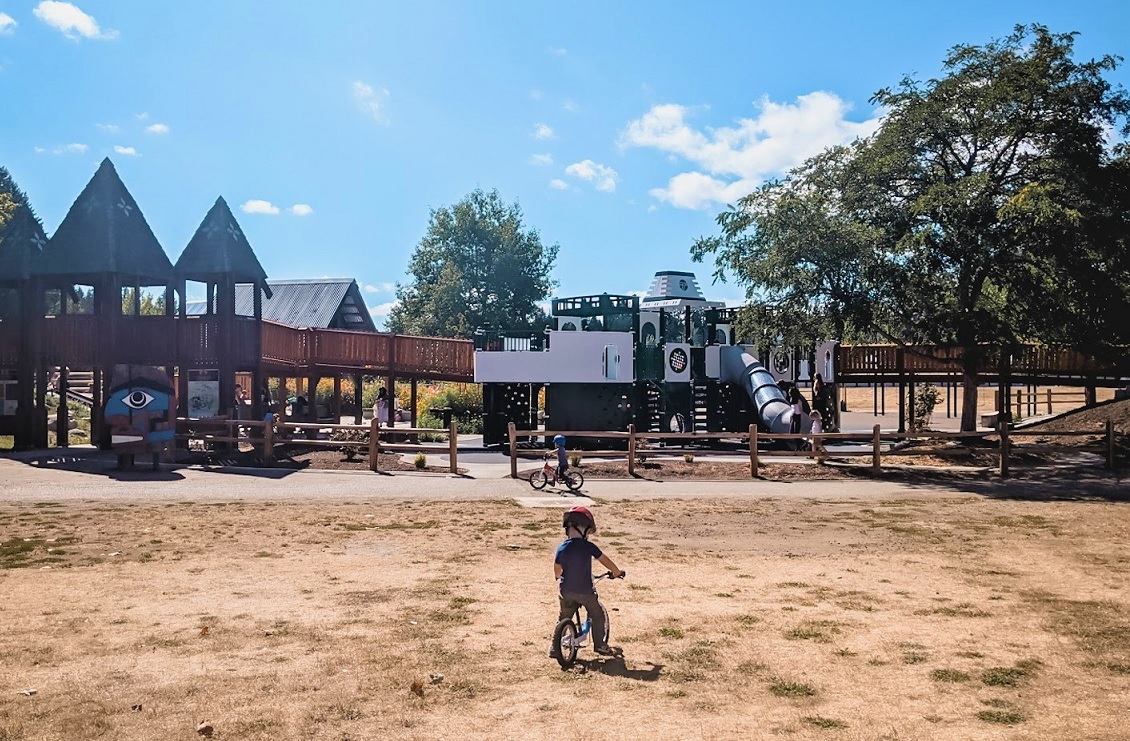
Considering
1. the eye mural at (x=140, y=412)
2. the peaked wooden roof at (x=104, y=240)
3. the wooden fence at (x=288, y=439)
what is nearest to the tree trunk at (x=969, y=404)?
the wooden fence at (x=288, y=439)

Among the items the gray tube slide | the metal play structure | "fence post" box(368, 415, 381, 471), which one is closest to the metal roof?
the metal play structure

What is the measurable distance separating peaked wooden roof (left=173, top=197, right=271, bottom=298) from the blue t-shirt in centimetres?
2271

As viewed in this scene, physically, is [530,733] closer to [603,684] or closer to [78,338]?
[603,684]

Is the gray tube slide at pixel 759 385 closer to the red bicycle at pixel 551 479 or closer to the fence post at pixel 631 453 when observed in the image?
the fence post at pixel 631 453

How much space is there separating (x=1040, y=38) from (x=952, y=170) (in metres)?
4.02

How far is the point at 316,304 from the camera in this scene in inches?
2256

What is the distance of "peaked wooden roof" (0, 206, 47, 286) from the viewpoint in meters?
29.5

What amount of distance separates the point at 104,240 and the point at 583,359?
14369 millimetres

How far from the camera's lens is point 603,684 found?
307 inches

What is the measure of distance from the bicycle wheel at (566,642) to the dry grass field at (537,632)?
0.43 feet

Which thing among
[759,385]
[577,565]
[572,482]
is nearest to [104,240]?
[572,482]

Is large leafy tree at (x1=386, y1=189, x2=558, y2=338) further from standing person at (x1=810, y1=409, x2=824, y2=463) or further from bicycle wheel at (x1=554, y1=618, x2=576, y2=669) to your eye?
bicycle wheel at (x1=554, y1=618, x2=576, y2=669)

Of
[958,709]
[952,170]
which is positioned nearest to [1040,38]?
[952,170]

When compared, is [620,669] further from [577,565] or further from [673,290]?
[673,290]
